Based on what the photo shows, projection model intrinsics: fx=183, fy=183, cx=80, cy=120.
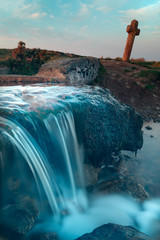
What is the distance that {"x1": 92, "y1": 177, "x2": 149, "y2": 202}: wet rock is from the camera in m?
5.30

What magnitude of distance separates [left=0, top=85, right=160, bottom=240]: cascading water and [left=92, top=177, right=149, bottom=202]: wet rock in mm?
171

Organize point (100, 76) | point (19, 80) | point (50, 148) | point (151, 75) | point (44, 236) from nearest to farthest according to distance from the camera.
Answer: point (44, 236), point (50, 148), point (19, 80), point (100, 76), point (151, 75)

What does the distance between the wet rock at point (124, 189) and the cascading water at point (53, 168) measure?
0.56 ft

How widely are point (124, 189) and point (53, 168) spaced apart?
220 cm

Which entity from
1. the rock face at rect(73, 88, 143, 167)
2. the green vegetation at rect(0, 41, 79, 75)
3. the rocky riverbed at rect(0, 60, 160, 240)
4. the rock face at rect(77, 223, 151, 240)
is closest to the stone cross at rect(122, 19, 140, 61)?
the green vegetation at rect(0, 41, 79, 75)

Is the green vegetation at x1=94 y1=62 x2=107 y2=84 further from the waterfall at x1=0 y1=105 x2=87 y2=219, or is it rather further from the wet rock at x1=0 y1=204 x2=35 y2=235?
the wet rock at x1=0 y1=204 x2=35 y2=235

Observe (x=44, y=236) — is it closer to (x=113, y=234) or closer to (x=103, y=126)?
(x=113, y=234)

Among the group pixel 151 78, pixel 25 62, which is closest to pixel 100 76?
pixel 151 78

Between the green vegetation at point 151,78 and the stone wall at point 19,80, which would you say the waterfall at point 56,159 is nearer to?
the stone wall at point 19,80

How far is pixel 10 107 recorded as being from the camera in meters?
Answer: 4.53

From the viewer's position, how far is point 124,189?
17.5 feet

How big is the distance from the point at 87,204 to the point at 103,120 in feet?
8.26

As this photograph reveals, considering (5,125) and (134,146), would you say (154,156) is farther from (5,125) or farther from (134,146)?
(5,125)

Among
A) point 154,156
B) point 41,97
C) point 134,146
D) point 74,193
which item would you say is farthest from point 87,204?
point 154,156
